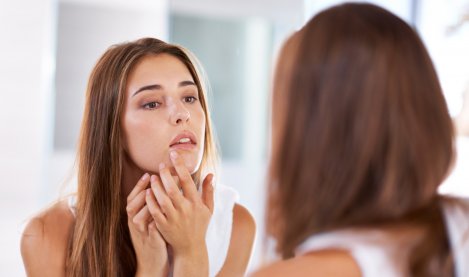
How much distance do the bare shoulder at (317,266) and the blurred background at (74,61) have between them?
77.7 inches

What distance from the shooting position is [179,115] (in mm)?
1219

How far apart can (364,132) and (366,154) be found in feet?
0.09

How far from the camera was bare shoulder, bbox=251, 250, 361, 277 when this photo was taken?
0.71 m

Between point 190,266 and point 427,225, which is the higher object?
point 427,225

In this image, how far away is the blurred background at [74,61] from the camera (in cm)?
276

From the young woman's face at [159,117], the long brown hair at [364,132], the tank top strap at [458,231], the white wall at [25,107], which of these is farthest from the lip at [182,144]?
the white wall at [25,107]

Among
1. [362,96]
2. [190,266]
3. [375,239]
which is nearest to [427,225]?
[375,239]

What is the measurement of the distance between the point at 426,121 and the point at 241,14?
2.35m

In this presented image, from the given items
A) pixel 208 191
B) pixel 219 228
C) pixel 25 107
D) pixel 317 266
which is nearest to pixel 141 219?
pixel 208 191

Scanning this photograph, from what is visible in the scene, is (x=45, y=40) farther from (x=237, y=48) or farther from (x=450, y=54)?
(x=450, y=54)

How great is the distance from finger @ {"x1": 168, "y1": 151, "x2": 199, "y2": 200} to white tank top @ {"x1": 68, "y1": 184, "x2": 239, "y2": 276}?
0.57 feet

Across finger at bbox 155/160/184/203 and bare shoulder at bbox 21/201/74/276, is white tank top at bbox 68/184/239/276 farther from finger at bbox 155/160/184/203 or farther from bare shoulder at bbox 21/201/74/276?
finger at bbox 155/160/184/203

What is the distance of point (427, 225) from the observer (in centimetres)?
75

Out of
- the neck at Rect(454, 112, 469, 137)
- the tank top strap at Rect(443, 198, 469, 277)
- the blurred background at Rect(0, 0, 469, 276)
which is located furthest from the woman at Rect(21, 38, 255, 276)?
the neck at Rect(454, 112, 469, 137)
